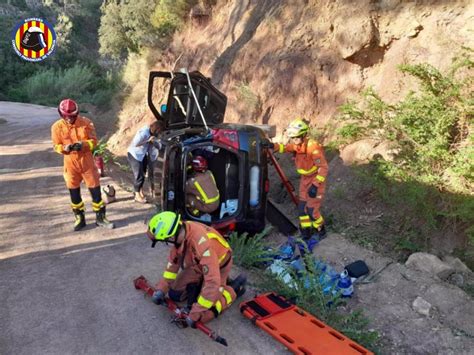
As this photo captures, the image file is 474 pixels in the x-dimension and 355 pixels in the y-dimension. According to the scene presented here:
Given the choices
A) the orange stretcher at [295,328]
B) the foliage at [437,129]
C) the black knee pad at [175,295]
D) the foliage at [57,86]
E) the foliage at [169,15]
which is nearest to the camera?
the orange stretcher at [295,328]

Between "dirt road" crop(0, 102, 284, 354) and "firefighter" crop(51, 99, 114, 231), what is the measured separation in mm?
656

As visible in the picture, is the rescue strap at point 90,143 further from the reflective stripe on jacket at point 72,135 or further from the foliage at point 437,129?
the foliage at point 437,129

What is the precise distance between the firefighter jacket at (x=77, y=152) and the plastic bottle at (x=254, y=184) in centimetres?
240

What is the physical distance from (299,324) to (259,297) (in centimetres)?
61

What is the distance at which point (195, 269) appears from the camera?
4.48 meters

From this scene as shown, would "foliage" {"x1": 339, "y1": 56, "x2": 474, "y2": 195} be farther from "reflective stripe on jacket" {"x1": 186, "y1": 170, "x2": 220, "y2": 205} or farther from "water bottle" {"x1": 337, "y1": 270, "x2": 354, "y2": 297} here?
"reflective stripe on jacket" {"x1": 186, "y1": 170, "x2": 220, "y2": 205}

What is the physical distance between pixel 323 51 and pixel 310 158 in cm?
391

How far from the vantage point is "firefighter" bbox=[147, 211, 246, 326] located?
4.06 m

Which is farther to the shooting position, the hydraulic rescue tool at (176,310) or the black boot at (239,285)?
the black boot at (239,285)

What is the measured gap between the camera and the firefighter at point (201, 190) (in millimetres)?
5562

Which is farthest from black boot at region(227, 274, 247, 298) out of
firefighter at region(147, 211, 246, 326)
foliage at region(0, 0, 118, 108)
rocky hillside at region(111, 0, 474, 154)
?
foliage at region(0, 0, 118, 108)

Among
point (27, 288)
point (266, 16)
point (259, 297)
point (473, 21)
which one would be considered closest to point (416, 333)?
point (259, 297)

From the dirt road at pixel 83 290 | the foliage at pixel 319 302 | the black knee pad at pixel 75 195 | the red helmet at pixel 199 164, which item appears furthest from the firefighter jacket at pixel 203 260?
the black knee pad at pixel 75 195

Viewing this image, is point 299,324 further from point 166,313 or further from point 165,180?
point 165,180
